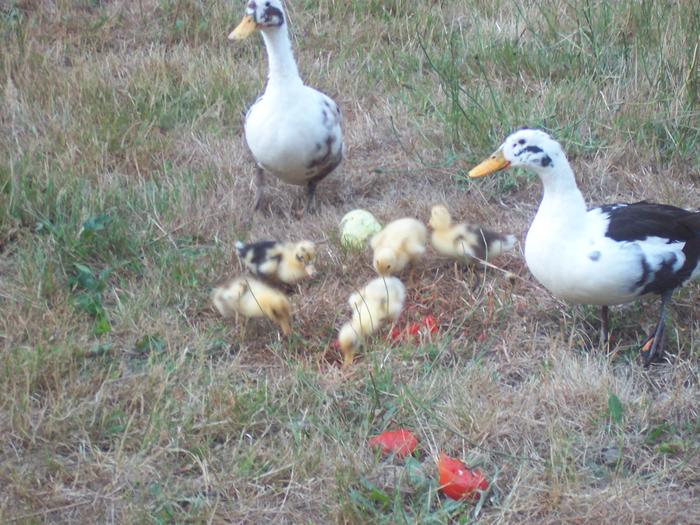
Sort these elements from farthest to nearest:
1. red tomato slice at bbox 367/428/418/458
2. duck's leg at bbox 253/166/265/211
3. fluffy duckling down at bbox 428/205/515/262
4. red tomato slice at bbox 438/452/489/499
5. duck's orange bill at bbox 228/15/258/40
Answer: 1. duck's leg at bbox 253/166/265/211
2. duck's orange bill at bbox 228/15/258/40
3. fluffy duckling down at bbox 428/205/515/262
4. red tomato slice at bbox 367/428/418/458
5. red tomato slice at bbox 438/452/489/499

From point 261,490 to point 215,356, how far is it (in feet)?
2.54

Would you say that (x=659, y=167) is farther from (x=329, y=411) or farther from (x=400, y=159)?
(x=329, y=411)

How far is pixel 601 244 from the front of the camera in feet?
10.8

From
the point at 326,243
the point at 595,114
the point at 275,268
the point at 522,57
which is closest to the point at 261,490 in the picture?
the point at 275,268

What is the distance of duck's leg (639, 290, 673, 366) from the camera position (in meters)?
3.41

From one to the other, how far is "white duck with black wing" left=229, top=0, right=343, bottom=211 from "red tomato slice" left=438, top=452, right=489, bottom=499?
73.1 inches

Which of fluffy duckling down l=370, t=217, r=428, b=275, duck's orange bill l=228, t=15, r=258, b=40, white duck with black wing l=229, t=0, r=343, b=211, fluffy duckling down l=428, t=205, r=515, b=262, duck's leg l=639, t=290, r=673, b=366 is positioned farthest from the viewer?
duck's orange bill l=228, t=15, r=258, b=40

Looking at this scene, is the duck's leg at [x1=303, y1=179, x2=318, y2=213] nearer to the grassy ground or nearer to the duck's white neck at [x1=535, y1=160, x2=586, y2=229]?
the grassy ground

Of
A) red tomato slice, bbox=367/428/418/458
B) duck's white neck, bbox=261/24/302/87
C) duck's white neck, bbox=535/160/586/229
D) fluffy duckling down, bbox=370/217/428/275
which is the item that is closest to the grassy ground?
red tomato slice, bbox=367/428/418/458

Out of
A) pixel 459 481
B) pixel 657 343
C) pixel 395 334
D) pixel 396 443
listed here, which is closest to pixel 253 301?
pixel 395 334

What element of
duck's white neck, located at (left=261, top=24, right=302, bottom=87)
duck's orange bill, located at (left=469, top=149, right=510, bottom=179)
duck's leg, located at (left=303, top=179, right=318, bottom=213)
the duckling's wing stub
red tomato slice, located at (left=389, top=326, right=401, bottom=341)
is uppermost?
duck's orange bill, located at (left=469, top=149, right=510, bottom=179)

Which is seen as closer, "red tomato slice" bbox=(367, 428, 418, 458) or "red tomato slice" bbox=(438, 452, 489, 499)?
"red tomato slice" bbox=(438, 452, 489, 499)

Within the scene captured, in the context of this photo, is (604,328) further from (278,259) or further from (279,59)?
(279,59)

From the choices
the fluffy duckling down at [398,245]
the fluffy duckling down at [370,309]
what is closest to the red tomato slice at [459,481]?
the fluffy duckling down at [370,309]
